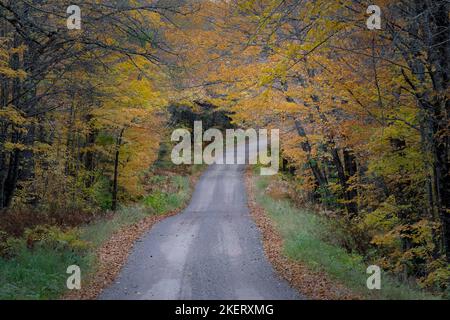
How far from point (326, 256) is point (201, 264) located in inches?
130

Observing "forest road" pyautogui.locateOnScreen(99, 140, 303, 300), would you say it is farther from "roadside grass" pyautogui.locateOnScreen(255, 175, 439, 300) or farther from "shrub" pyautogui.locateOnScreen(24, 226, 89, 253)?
"shrub" pyautogui.locateOnScreen(24, 226, 89, 253)

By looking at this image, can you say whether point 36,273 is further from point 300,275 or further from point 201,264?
point 300,275


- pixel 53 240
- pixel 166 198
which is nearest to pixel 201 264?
pixel 53 240

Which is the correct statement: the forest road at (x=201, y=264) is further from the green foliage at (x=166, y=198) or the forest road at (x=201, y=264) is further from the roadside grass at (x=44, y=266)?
the green foliage at (x=166, y=198)

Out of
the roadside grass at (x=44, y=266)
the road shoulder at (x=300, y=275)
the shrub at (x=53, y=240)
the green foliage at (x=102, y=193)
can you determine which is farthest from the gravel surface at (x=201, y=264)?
the green foliage at (x=102, y=193)

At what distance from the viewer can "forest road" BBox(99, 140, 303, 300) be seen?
27.9ft

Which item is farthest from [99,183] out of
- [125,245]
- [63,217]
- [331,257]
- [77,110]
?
[331,257]

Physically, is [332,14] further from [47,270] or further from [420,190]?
[47,270]

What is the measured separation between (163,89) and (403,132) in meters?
9.80

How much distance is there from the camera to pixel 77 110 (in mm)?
16656

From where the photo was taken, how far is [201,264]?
1096 cm

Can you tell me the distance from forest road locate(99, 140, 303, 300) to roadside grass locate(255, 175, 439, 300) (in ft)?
3.31

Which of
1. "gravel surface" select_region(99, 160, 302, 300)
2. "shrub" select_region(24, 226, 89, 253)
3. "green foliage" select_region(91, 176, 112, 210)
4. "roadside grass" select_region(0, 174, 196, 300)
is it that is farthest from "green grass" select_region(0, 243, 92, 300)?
"green foliage" select_region(91, 176, 112, 210)
